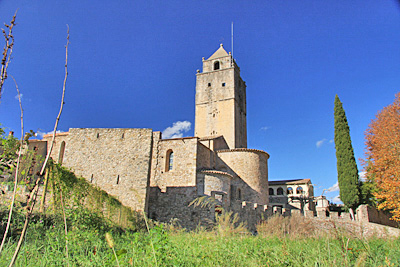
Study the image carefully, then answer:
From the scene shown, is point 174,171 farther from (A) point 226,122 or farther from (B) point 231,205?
(A) point 226,122

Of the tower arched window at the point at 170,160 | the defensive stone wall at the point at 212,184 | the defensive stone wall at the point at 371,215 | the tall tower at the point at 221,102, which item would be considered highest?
the tall tower at the point at 221,102

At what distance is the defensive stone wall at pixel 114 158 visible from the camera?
547 inches

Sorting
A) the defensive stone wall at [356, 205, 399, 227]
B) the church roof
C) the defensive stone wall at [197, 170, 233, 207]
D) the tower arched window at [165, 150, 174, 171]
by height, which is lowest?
the defensive stone wall at [356, 205, 399, 227]

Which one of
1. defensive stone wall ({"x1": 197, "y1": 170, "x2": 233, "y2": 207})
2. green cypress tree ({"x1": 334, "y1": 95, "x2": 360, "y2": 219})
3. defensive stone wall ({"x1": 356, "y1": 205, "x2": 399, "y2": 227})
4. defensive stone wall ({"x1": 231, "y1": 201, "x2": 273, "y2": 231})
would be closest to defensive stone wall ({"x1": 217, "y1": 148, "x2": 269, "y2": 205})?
defensive stone wall ({"x1": 231, "y1": 201, "x2": 273, "y2": 231})

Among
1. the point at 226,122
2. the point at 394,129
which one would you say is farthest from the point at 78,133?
the point at 394,129

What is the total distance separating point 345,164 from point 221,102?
1527cm

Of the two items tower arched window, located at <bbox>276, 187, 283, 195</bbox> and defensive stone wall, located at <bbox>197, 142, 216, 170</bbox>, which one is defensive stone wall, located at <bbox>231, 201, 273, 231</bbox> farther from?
tower arched window, located at <bbox>276, 187, 283, 195</bbox>

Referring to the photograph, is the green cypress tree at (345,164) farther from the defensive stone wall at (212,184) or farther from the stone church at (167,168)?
the defensive stone wall at (212,184)

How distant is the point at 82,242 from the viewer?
5590 millimetres

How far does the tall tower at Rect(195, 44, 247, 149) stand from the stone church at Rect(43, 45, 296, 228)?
64 centimetres

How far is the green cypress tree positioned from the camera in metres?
22.2

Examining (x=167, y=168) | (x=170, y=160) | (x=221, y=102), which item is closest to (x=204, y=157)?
(x=170, y=160)

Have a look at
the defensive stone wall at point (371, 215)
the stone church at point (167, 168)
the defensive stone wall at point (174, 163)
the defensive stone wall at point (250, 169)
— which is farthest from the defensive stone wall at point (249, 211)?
the defensive stone wall at point (371, 215)

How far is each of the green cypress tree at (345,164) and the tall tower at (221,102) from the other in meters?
10.7
